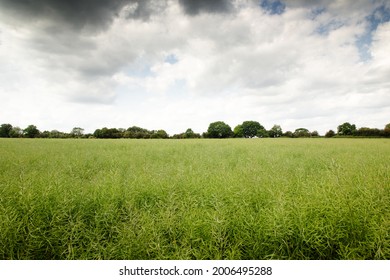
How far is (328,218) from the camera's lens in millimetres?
3164

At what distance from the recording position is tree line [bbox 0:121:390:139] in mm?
59425

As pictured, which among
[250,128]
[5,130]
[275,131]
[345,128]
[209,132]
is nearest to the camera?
[5,130]

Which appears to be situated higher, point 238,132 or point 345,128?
point 345,128

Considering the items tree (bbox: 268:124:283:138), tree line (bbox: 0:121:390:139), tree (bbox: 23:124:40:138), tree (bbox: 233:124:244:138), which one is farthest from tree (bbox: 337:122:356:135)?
tree (bbox: 23:124:40:138)

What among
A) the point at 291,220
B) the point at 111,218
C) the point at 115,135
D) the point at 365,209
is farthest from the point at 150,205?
the point at 115,135

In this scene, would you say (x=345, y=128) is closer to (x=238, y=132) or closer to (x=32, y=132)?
(x=238, y=132)

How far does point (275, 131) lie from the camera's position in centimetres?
9456

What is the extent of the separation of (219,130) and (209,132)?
5322mm

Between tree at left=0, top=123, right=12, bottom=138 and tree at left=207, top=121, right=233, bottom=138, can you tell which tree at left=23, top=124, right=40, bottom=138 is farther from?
tree at left=207, top=121, right=233, bottom=138

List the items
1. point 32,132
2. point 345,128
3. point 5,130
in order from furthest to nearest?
point 345,128, point 5,130, point 32,132

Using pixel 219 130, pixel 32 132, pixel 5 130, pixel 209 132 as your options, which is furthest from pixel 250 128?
pixel 5 130

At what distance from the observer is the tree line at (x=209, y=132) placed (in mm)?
59425

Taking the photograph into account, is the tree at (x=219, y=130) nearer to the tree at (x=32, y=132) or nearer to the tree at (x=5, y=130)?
the tree at (x=32, y=132)
